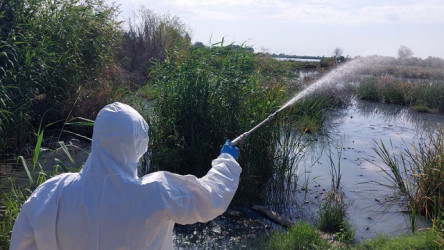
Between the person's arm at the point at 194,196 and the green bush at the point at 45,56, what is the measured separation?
523 cm

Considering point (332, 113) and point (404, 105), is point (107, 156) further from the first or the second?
point (404, 105)

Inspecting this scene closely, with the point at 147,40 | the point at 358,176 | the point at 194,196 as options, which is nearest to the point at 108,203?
the point at 194,196

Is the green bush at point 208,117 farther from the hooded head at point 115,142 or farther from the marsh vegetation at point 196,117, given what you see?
the hooded head at point 115,142

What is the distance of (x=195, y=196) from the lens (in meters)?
2.02

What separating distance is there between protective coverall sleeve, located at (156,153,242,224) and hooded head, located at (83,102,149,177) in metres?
0.21

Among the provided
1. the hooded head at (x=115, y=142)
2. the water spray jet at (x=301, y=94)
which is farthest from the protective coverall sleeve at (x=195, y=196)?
the water spray jet at (x=301, y=94)

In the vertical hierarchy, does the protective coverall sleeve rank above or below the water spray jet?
below

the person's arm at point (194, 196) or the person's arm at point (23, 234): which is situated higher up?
the person's arm at point (194, 196)

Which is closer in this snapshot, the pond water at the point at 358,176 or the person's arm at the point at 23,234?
the person's arm at the point at 23,234

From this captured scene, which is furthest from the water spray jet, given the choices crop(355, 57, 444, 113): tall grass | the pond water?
crop(355, 57, 444, 113): tall grass

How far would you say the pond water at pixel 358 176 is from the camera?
21.0 ft

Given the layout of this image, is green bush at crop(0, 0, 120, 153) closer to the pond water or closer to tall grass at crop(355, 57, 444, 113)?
the pond water

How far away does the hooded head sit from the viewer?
1.92 m

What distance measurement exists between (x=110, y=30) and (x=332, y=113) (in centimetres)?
795
